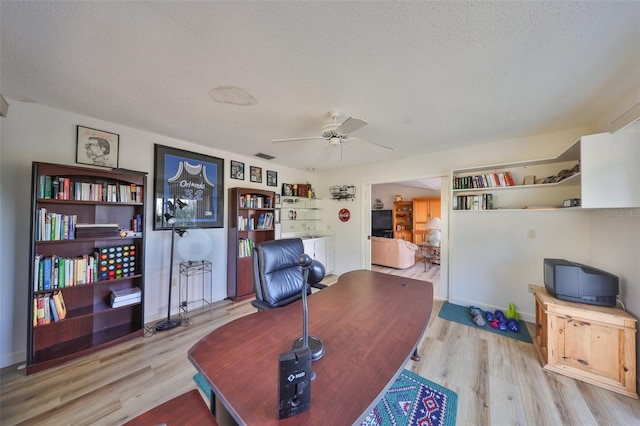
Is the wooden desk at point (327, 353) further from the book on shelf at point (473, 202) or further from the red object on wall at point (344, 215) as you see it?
the red object on wall at point (344, 215)

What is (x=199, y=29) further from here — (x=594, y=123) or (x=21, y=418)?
(x=594, y=123)

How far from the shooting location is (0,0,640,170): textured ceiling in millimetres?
1156

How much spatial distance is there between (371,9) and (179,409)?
2023 mm

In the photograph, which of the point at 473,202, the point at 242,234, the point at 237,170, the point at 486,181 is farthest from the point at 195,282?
the point at 486,181

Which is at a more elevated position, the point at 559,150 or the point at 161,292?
the point at 559,150

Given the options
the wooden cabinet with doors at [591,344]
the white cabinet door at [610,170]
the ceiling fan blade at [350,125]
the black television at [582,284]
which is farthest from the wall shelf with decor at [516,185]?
the ceiling fan blade at [350,125]

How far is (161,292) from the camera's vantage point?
2.90 m

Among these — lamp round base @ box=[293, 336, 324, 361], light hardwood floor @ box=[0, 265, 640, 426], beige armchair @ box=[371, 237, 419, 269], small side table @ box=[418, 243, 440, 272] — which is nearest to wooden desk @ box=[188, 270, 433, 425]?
lamp round base @ box=[293, 336, 324, 361]

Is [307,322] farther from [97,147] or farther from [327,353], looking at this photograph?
[97,147]

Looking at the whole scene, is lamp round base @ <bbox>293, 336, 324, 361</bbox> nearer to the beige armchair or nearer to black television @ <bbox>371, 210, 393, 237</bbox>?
the beige armchair

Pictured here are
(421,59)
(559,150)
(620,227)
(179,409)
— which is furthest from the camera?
(559,150)

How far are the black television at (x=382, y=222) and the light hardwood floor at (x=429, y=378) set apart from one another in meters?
4.91

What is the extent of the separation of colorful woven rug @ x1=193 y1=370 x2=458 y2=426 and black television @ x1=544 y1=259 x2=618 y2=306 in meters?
1.45

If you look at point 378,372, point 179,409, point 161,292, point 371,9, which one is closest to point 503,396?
point 378,372
